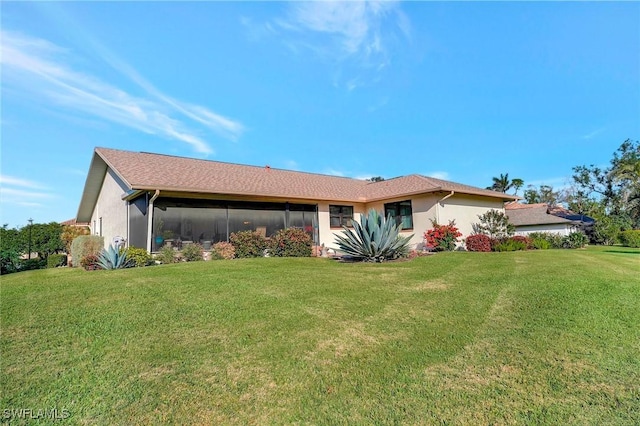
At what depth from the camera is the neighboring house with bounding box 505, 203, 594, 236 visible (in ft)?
96.3

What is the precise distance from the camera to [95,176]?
57.3 feet

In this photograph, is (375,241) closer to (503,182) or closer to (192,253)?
(192,253)

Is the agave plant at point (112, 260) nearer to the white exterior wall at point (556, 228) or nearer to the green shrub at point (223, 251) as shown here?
the green shrub at point (223, 251)

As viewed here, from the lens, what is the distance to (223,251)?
1252 cm

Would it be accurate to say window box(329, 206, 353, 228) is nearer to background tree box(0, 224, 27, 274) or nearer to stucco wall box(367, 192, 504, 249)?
stucco wall box(367, 192, 504, 249)

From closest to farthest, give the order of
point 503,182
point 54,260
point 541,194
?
point 54,260
point 541,194
point 503,182

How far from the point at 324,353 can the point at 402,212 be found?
1417 cm

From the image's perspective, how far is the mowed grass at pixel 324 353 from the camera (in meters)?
2.74

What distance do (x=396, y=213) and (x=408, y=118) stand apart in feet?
20.3

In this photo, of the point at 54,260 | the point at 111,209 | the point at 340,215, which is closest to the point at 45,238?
the point at 54,260

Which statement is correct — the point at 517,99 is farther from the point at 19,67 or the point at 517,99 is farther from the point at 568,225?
the point at 19,67

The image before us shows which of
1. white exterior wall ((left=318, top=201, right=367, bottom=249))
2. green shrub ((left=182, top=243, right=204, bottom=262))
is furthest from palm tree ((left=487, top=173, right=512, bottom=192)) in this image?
green shrub ((left=182, top=243, right=204, bottom=262))

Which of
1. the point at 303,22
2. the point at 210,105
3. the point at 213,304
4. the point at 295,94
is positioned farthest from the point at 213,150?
the point at 213,304

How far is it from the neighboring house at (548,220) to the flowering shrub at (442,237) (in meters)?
19.2
